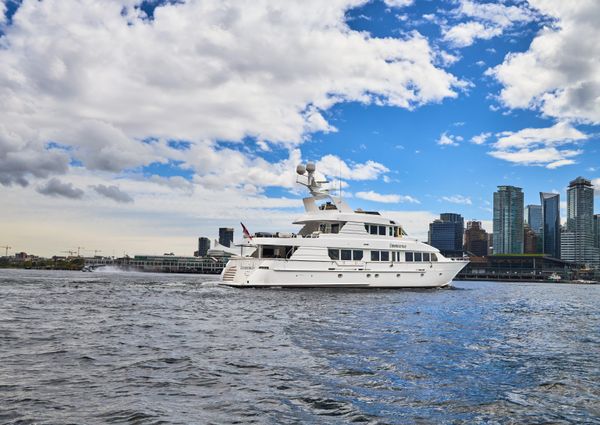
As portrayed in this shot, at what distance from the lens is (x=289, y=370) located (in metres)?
11.6

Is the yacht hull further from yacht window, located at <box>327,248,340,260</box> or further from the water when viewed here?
the water

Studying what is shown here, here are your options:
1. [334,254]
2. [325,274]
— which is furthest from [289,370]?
[334,254]

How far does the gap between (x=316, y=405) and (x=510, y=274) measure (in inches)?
7384

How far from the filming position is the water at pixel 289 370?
8406 mm

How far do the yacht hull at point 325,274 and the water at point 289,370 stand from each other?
58.1 ft

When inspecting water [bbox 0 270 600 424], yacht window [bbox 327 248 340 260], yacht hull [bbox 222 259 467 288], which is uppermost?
yacht window [bbox 327 248 340 260]

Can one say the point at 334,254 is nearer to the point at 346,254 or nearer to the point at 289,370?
the point at 346,254

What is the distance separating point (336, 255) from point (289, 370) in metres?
30.2

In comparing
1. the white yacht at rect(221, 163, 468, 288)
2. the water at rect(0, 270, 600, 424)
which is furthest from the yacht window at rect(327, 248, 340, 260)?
the water at rect(0, 270, 600, 424)

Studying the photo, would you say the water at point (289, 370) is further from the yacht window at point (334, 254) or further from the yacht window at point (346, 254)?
the yacht window at point (346, 254)

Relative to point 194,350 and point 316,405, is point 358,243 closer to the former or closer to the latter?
point 194,350

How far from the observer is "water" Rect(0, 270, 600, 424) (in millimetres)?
8406

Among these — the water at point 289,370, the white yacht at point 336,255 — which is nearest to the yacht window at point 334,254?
the white yacht at point 336,255

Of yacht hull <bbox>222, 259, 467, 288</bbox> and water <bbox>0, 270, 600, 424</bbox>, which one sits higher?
yacht hull <bbox>222, 259, 467, 288</bbox>
